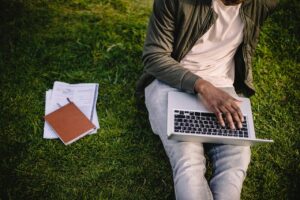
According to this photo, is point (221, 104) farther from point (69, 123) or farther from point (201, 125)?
point (69, 123)

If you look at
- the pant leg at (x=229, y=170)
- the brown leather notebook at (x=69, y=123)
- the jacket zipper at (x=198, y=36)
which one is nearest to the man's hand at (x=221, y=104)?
Result: the pant leg at (x=229, y=170)

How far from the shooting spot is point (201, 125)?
2395mm

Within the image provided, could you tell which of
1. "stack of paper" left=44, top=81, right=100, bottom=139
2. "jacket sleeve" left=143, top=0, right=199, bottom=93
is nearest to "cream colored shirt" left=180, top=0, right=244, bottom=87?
"jacket sleeve" left=143, top=0, right=199, bottom=93

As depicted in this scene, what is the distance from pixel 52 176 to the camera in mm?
2811

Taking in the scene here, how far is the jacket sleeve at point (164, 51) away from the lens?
246 cm

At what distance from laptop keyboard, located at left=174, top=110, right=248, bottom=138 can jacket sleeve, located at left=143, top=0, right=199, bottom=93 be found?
19cm

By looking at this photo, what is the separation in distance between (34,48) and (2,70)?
427 millimetres

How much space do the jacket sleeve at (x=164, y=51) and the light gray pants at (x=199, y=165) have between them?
0.54 feet

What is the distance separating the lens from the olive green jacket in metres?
2.46

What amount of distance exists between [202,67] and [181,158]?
0.78 m

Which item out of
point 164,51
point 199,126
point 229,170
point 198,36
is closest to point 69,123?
point 164,51

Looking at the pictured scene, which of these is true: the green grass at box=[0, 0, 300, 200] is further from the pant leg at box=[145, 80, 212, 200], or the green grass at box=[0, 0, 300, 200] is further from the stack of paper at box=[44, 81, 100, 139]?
the pant leg at box=[145, 80, 212, 200]

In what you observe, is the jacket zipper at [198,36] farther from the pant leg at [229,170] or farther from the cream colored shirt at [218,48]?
the pant leg at [229,170]

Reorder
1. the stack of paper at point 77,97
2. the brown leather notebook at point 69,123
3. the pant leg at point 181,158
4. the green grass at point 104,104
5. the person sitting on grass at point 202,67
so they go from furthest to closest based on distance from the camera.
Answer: the stack of paper at point 77,97 < the brown leather notebook at point 69,123 < the green grass at point 104,104 < the person sitting on grass at point 202,67 < the pant leg at point 181,158
